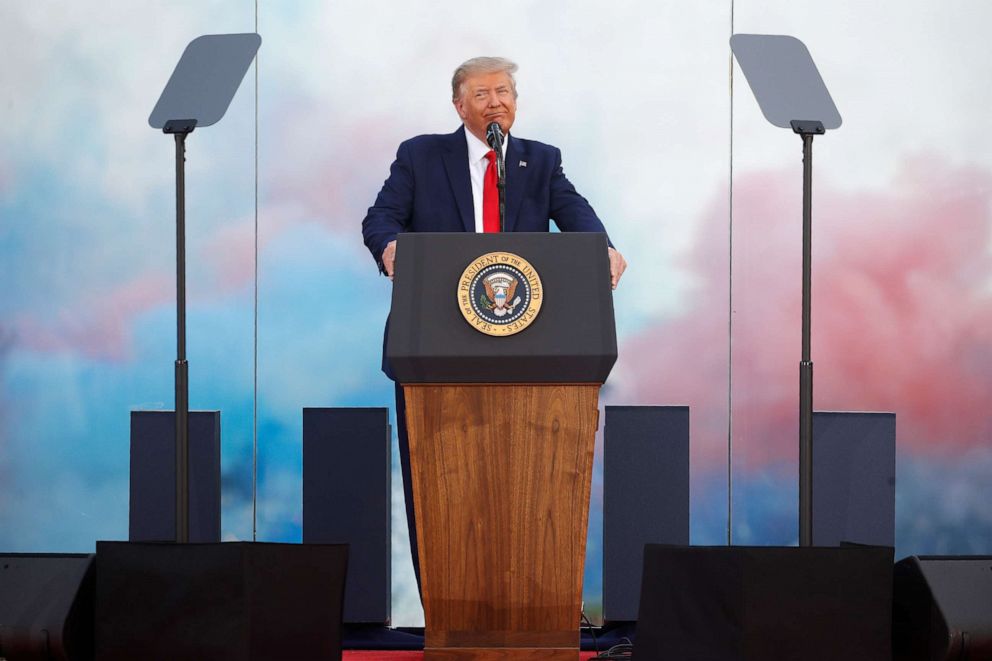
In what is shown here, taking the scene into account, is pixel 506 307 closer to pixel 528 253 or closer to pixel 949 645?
pixel 528 253

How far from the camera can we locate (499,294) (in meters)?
2.48

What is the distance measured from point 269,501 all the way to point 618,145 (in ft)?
5.84

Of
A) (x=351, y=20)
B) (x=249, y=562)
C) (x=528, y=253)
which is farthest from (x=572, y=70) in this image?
(x=249, y=562)

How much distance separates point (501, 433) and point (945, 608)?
1036 millimetres

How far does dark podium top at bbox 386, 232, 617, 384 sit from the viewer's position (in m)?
2.46

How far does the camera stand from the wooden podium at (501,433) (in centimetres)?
247

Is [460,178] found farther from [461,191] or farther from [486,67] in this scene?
[486,67]

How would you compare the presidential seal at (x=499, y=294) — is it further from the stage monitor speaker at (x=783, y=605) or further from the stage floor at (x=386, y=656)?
the stage floor at (x=386, y=656)

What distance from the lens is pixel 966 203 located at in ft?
13.2

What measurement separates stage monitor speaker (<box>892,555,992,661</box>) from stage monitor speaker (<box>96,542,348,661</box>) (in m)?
1.27

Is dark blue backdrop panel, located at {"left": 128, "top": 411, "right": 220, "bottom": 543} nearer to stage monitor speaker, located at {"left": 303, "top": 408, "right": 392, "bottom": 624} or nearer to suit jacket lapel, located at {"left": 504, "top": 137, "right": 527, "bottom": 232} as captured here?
stage monitor speaker, located at {"left": 303, "top": 408, "right": 392, "bottom": 624}

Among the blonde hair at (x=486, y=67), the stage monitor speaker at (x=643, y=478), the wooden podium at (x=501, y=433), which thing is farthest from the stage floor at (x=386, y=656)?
the blonde hair at (x=486, y=67)

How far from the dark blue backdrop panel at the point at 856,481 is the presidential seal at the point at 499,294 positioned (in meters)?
1.58

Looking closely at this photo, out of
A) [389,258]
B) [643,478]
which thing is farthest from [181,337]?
[643,478]
